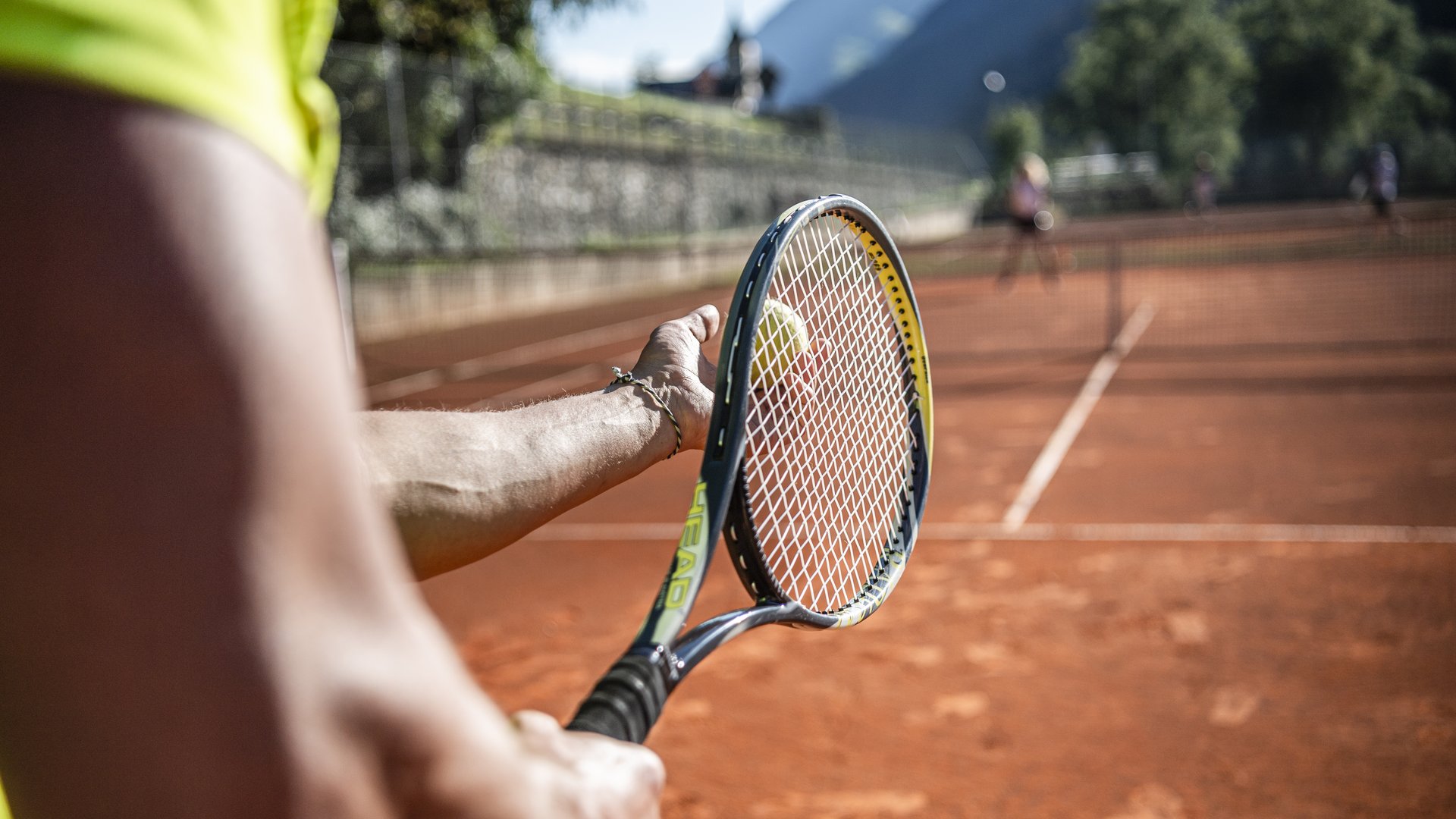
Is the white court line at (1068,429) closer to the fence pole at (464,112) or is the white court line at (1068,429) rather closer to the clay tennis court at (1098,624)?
the clay tennis court at (1098,624)

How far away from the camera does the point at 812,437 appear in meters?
1.97

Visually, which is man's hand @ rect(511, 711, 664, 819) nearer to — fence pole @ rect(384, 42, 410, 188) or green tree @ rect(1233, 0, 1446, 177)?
fence pole @ rect(384, 42, 410, 188)

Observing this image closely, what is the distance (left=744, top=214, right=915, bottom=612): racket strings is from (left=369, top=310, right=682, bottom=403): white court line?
7.51m

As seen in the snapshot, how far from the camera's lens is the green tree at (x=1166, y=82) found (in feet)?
104

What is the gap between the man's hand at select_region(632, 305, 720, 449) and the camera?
144cm

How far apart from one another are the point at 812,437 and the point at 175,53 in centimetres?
151

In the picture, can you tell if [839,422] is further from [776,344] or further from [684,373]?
[684,373]

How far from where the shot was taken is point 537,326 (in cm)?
1599

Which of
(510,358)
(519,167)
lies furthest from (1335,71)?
(510,358)

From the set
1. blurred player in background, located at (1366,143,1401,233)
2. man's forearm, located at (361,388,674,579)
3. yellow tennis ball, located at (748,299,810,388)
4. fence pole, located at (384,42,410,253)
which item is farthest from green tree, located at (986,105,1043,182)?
man's forearm, located at (361,388,674,579)

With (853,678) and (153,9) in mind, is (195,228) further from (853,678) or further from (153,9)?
(853,678)

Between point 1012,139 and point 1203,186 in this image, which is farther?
point 1012,139

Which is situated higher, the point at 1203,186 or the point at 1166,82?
the point at 1166,82

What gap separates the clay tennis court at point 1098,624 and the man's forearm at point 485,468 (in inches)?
5.6
